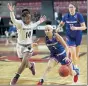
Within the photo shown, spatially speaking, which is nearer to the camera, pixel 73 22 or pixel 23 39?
pixel 23 39

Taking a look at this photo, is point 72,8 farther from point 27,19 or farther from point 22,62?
point 22,62

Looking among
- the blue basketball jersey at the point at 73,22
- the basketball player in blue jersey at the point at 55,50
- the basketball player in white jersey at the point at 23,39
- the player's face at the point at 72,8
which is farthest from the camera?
the blue basketball jersey at the point at 73,22

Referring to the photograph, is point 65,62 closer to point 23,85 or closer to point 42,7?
point 23,85

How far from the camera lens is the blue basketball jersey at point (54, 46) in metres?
7.74

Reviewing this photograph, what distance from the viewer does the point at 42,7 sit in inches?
1078

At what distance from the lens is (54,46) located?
7.76 metres

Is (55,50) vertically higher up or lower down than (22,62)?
higher up

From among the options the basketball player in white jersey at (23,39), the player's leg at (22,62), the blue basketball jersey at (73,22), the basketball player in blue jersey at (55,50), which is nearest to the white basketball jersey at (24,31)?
the basketball player in white jersey at (23,39)

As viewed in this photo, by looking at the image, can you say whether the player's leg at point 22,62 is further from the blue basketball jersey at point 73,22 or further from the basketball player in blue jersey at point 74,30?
the blue basketball jersey at point 73,22

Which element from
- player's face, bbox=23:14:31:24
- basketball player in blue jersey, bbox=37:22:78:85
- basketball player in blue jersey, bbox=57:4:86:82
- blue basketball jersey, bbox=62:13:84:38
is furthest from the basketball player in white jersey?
blue basketball jersey, bbox=62:13:84:38

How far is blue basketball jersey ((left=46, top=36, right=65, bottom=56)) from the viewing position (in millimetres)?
7738

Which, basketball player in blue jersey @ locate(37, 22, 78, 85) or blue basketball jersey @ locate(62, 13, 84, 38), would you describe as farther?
blue basketball jersey @ locate(62, 13, 84, 38)

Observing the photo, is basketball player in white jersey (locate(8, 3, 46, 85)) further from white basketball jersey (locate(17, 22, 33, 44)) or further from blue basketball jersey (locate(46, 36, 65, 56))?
blue basketball jersey (locate(46, 36, 65, 56))

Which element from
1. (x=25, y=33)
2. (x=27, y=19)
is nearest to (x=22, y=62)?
(x=25, y=33)
